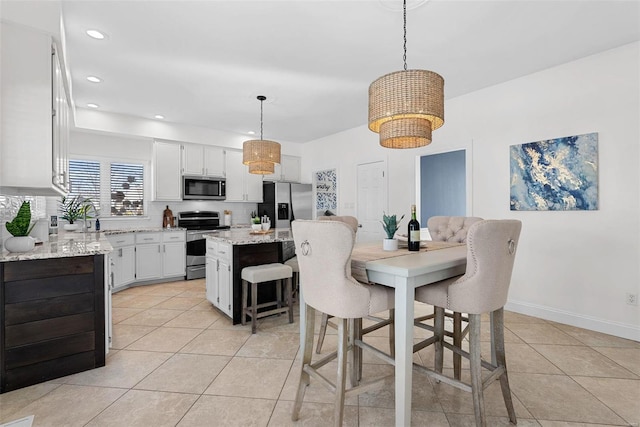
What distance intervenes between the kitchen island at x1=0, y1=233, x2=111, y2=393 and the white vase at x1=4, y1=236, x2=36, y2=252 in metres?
0.04

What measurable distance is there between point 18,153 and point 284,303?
2524mm

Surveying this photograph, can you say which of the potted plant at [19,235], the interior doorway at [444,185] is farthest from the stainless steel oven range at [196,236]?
the interior doorway at [444,185]

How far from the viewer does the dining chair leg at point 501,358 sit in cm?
170

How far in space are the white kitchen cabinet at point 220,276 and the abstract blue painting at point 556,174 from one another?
10.3 feet

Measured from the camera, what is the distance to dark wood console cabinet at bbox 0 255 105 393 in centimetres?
197

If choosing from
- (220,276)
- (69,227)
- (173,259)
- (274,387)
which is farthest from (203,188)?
(274,387)

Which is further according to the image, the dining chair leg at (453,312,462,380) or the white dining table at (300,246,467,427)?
the dining chair leg at (453,312,462,380)

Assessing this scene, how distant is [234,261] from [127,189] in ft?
10.4

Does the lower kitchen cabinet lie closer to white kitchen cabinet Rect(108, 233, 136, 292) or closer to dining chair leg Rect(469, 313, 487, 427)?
white kitchen cabinet Rect(108, 233, 136, 292)

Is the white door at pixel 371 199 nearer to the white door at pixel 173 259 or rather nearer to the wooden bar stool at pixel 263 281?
the wooden bar stool at pixel 263 281

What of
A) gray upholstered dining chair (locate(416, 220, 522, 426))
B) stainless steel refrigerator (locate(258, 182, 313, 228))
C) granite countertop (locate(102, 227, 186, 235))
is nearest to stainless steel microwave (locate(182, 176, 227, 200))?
granite countertop (locate(102, 227, 186, 235))

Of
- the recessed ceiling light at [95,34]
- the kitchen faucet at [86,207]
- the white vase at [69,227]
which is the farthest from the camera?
the kitchen faucet at [86,207]

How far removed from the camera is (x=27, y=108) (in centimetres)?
202

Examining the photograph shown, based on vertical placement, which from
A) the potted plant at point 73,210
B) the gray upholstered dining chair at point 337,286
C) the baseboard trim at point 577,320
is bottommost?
the baseboard trim at point 577,320
